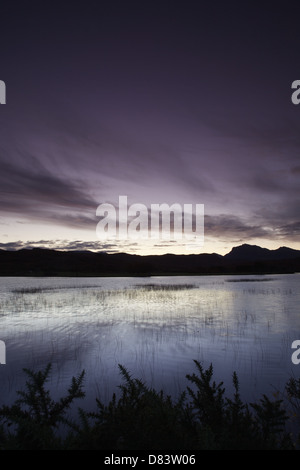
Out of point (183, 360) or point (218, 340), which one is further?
point (218, 340)

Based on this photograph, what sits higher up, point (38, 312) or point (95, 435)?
point (95, 435)

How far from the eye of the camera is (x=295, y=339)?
15.6 metres

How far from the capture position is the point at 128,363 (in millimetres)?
11641

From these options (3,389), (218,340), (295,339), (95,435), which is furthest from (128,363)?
(295,339)

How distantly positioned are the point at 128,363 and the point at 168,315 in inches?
467

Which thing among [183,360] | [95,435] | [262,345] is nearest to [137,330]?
[183,360]

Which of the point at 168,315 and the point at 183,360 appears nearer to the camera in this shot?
the point at 183,360
